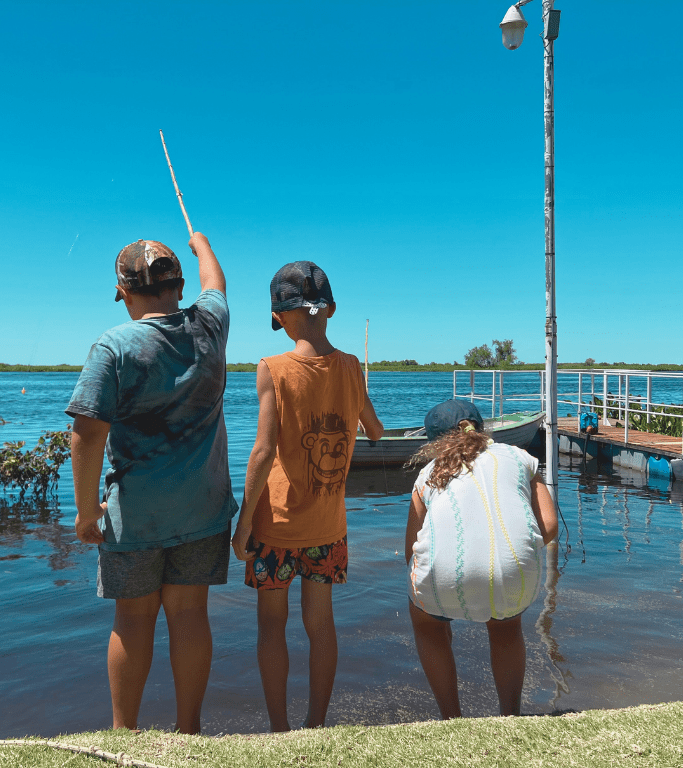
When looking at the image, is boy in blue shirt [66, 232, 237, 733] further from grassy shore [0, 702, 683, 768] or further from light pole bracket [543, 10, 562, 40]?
light pole bracket [543, 10, 562, 40]

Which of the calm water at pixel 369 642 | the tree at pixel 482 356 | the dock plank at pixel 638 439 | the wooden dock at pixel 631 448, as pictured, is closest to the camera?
the calm water at pixel 369 642

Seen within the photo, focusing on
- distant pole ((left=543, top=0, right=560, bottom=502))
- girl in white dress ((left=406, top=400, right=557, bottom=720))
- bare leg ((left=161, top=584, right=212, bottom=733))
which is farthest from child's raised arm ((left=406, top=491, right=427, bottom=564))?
distant pole ((left=543, top=0, right=560, bottom=502))

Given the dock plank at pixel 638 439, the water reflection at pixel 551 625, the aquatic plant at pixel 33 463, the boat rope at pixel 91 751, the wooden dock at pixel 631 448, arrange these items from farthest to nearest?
the dock plank at pixel 638 439
the wooden dock at pixel 631 448
the aquatic plant at pixel 33 463
the water reflection at pixel 551 625
the boat rope at pixel 91 751

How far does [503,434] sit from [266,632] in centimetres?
1479

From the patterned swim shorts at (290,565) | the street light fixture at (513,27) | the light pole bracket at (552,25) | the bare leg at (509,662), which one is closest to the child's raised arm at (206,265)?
the patterned swim shorts at (290,565)

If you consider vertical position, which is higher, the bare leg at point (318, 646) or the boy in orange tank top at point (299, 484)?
the boy in orange tank top at point (299, 484)

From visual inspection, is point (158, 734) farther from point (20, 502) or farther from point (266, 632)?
point (20, 502)

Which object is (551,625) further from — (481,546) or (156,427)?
(156,427)

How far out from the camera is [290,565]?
276 cm

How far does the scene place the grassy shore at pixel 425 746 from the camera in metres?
2.09

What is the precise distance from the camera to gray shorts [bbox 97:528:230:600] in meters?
2.39

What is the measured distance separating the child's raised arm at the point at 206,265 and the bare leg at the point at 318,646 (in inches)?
55.9

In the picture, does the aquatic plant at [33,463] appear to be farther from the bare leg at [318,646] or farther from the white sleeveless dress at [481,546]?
the white sleeveless dress at [481,546]

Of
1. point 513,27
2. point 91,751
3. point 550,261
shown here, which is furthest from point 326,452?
point 513,27
